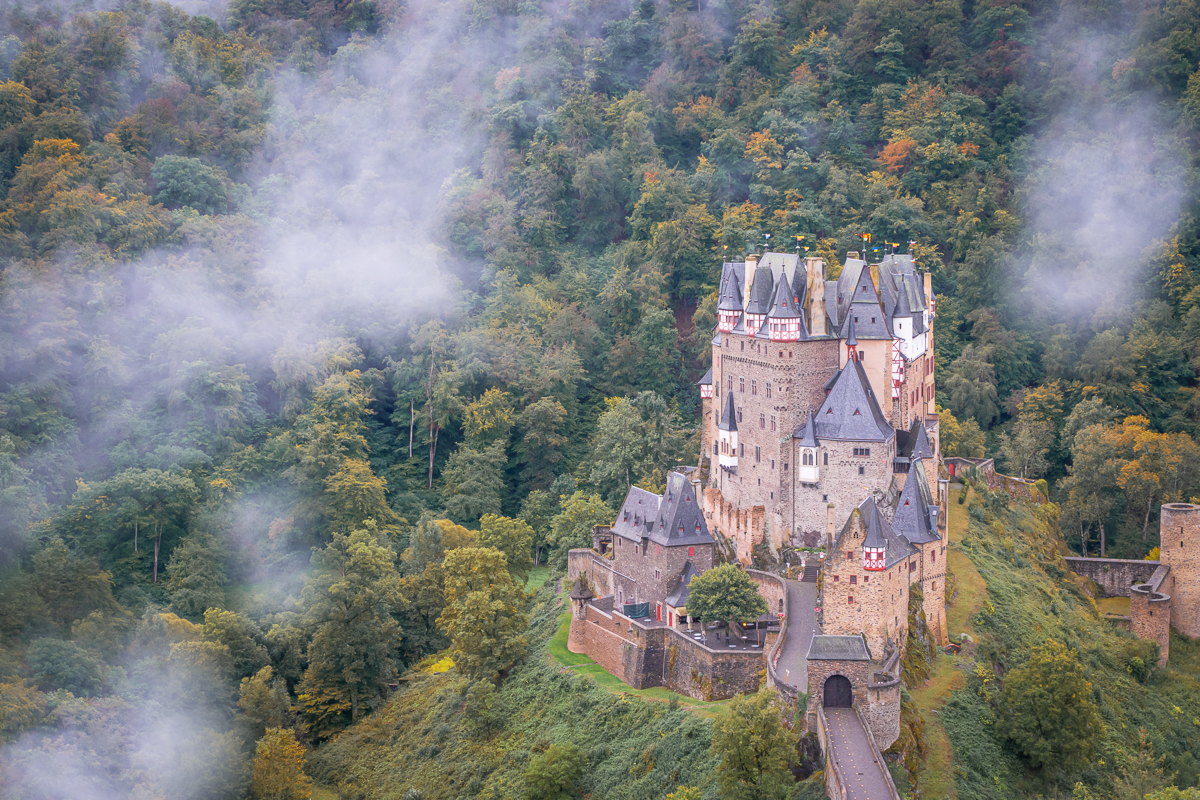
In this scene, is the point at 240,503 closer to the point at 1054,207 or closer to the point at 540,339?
the point at 540,339

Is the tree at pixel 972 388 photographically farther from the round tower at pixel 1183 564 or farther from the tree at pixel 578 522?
the tree at pixel 578 522

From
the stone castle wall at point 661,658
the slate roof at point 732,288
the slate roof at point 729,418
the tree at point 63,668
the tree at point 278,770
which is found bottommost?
the tree at point 278,770

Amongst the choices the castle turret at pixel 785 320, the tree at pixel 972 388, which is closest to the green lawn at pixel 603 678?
the castle turret at pixel 785 320

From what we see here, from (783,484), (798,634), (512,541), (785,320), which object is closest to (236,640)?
(512,541)

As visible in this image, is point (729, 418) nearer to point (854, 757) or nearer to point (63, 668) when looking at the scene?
point (854, 757)

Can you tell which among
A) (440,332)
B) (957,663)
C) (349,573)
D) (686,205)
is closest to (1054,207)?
(686,205)

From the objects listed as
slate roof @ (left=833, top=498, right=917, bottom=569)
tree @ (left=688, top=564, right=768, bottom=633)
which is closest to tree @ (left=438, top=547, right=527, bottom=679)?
tree @ (left=688, top=564, right=768, bottom=633)

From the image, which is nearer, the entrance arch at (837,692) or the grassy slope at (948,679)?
the entrance arch at (837,692)
